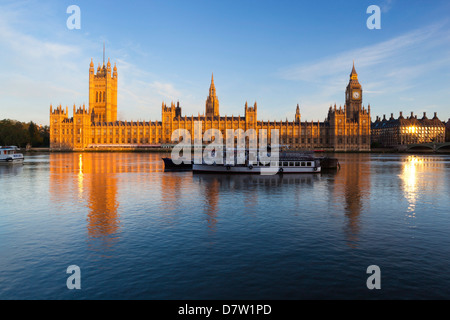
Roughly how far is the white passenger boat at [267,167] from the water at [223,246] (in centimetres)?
2017

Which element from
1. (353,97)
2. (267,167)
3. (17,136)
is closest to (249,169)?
(267,167)

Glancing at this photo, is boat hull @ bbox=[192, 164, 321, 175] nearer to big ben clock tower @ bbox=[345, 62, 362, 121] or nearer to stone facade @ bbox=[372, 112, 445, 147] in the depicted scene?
big ben clock tower @ bbox=[345, 62, 362, 121]

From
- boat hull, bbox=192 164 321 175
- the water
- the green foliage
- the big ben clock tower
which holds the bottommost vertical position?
A: the water

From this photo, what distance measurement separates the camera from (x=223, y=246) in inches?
573

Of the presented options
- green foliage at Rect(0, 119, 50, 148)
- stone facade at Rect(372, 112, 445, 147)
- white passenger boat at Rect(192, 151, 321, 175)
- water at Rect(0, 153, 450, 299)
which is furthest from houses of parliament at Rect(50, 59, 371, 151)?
water at Rect(0, 153, 450, 299)

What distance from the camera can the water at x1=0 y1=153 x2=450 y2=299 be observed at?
10688 millimetres

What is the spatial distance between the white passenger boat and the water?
20.2m

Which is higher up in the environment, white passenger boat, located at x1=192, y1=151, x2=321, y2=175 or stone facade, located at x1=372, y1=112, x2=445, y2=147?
stone facade, located at x1=372, y1=112, x2=445, y2=147

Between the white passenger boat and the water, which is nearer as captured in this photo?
the water

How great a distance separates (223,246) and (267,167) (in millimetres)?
33202

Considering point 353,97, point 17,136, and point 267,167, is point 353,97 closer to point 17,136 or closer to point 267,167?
point 267,167

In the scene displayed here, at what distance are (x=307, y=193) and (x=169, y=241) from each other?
17370 mm

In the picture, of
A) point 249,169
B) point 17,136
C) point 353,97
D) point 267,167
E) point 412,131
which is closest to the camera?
point 267,167
